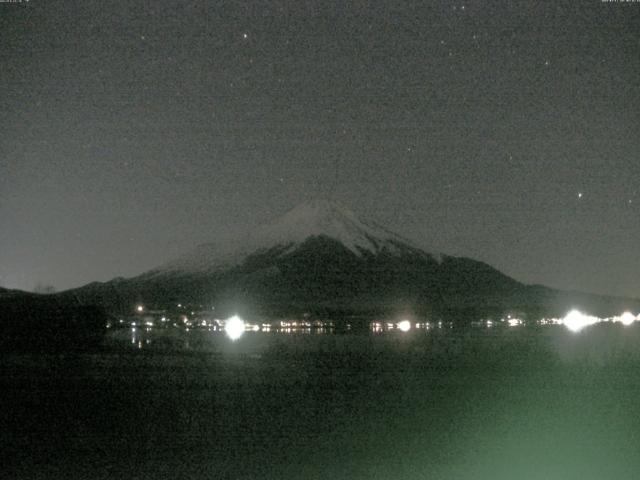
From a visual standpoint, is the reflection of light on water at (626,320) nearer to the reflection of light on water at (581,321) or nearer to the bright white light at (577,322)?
the reflection of light on water at (581,321)

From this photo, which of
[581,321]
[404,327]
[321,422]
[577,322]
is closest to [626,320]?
[581,321]

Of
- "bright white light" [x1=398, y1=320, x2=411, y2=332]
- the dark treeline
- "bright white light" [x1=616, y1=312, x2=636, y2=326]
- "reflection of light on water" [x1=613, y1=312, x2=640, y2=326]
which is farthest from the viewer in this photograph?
"reflection of light on water" [x1=613, y1=312, x2=640, y2=326]

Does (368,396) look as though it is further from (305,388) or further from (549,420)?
(549,420)

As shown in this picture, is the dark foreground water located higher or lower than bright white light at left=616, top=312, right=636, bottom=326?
lower

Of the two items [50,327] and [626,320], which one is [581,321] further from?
[50,327]

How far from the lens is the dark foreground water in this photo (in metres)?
12.0

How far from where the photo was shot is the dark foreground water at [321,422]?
1202 centimetres

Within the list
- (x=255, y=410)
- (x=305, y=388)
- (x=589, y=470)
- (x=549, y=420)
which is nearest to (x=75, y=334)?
(x=305, y=388)

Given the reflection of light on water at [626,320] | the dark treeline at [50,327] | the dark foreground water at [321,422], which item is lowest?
the dark foreground water at [321,422]

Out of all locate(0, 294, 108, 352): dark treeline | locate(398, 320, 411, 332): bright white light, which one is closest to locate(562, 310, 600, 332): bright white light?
locate(398, 320, 411, 332): bright white light

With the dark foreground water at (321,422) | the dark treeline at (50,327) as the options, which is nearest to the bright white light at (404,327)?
the dark treeline at (50,327)

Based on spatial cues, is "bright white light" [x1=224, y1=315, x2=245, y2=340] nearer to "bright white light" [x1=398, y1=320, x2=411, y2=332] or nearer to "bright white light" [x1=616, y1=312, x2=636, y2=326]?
"bright white light" [x1=398, y1=320, x2=411, y2=332]

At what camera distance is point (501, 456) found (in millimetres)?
12570

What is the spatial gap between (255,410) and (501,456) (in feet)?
20.8
